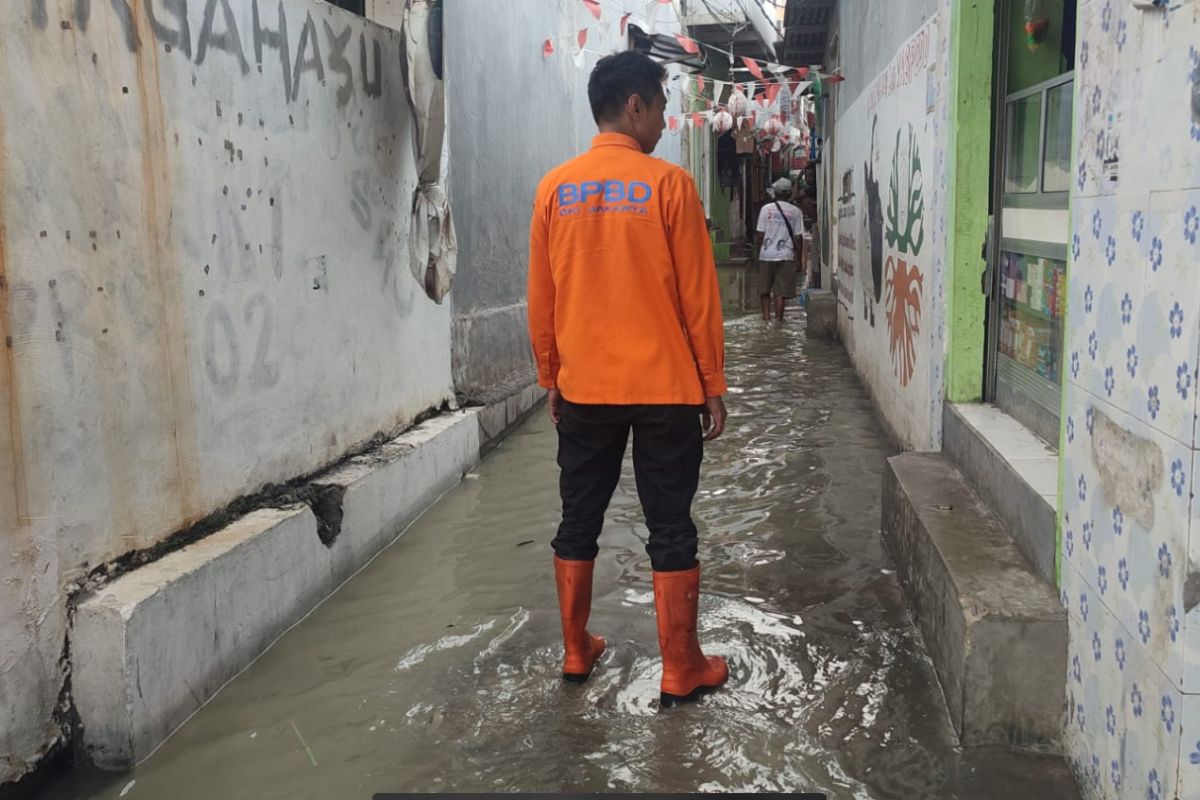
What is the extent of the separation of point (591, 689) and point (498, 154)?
4984mm

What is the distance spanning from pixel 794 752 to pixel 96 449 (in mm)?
2108

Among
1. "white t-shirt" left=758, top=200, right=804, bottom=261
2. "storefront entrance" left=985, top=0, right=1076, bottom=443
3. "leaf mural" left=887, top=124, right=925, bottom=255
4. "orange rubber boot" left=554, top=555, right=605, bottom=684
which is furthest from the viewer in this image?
"white t-shirt" left=758, top=200, right=804, bottom=261

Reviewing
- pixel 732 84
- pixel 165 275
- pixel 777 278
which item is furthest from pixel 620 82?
pixel 777 278

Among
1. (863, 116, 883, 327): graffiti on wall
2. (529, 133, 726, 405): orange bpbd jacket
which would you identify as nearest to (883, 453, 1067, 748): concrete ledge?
→ (529, 133, 726, 405): orange bpbd jacket

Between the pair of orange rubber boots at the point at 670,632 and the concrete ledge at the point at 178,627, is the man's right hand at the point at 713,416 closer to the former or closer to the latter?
the pair of orange rubber boots at the point at 670,632

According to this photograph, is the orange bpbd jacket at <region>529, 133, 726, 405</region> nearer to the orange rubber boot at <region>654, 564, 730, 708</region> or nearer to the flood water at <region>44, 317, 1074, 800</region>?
the orange rubber boot at <region>654, 564, 730, 708</region>

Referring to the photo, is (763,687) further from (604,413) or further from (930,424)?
(930,424)

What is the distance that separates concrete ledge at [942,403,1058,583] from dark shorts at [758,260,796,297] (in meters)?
9.53

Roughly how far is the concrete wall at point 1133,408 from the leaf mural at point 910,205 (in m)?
2.88

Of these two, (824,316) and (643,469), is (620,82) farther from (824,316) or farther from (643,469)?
(824,316)

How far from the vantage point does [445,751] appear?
9.75ft

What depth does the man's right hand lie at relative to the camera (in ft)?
10.4

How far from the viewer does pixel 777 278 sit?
14219 millimetres

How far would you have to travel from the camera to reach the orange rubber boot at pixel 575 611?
3361 millimetres
